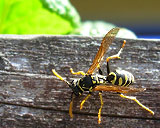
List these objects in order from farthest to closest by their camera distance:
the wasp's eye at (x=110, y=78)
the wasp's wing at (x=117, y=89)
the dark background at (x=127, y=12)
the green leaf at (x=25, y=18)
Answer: the dark background at (x=127, y=12), the green leaf at (x=25, y=18), the wasp's eye at (x=110, y=78), the wasp's wing at (x=117, y=89)

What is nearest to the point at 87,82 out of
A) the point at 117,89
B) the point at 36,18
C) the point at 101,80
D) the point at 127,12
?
the point at 101,80

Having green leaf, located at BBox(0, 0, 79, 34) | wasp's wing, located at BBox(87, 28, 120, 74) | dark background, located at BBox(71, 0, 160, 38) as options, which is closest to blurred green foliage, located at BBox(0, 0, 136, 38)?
green leaf, located at BBox(0, 0, 79, 34)

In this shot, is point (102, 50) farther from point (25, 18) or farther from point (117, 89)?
point (25, 18)

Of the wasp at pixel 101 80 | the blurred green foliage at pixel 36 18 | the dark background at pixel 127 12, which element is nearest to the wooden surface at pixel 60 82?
the wasp at pixel 101 80

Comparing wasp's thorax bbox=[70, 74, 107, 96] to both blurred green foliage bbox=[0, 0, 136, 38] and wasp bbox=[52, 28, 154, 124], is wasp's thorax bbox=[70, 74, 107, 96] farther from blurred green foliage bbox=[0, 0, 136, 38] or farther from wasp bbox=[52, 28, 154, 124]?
blurred green foliage bbox=[0, 0, 136, 38]

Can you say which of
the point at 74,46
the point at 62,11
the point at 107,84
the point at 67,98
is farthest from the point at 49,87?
the point at 62,11

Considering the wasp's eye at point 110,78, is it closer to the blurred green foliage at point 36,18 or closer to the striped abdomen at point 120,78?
the striped abdomen at point 120,78

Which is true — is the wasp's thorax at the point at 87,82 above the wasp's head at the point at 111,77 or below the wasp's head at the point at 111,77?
below
